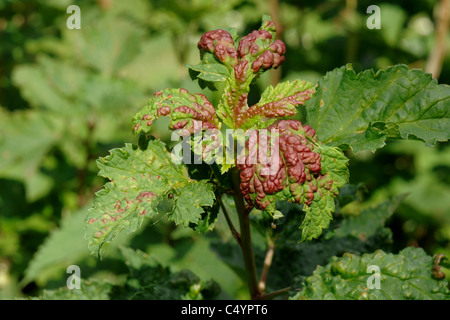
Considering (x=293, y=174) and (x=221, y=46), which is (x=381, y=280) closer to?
(x=293, y=174)

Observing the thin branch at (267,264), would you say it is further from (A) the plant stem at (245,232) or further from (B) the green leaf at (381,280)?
(B) the green leaf at (381,280)

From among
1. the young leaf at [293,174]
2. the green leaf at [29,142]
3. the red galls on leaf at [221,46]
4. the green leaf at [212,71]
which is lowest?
the young leaf at [293,174]

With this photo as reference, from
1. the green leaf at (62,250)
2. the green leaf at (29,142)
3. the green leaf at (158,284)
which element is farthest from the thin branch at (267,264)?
the green leaf at (29,142)

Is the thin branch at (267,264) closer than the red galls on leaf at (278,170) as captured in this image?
No

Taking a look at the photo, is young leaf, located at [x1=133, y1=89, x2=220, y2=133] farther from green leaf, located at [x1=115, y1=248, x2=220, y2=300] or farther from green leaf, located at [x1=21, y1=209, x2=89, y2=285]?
green leaf, located at [x1=21, y1=209, x2=89, y2=285]

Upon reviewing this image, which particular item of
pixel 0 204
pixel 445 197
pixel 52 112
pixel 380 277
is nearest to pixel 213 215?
pixel 380 277
